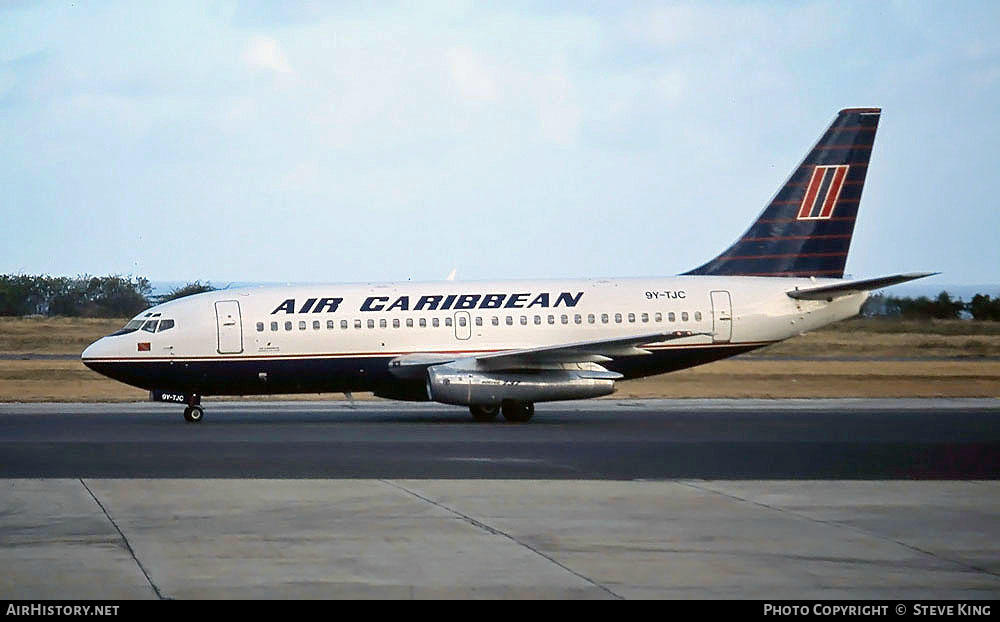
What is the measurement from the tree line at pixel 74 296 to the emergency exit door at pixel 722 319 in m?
61.2

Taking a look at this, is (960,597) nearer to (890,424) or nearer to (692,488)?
(692,488)

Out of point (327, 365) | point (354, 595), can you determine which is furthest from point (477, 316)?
point (354, 595)

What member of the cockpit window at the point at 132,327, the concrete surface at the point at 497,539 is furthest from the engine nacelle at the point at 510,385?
the concrete surface at the point at 497,539

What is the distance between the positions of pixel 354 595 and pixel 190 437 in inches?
579

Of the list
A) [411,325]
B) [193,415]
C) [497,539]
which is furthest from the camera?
[411,325]

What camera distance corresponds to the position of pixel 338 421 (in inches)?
1142

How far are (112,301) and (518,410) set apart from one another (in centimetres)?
7020

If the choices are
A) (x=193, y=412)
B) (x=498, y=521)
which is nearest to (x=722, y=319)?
(x=193, y=412)

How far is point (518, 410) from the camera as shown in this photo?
29.7m

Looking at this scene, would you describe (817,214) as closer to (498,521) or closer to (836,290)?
(836,290)

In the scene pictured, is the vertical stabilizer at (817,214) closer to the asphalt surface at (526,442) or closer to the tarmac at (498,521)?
the asphalt surface at (526,442)

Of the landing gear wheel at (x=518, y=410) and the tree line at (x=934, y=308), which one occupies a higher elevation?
the tree line at (x=934, y=308)

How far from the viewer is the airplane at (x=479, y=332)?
29516 mm

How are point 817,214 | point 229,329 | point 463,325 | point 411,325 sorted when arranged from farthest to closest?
point 817,214 → point 463,325 → point 411,325 → point 229,329
